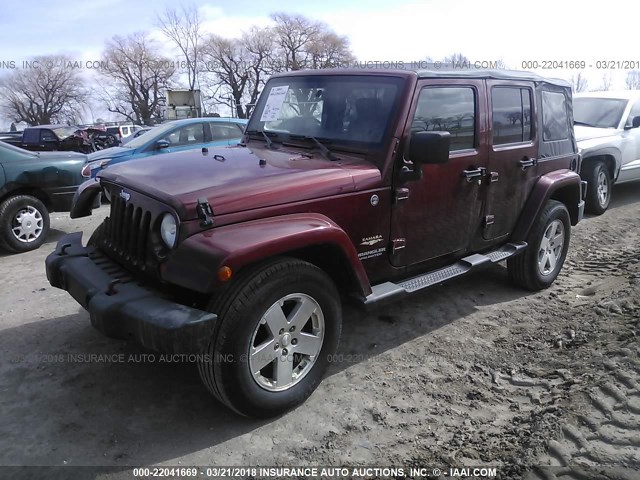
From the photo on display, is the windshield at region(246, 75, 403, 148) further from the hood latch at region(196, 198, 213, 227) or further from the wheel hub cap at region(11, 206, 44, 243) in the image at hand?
the wheel hub cap at region(11, 206, 44, 243)

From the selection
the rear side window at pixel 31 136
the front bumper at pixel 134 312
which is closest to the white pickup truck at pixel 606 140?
the front bumper at pixel 134 312

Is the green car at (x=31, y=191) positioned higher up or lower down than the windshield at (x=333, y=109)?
lower down

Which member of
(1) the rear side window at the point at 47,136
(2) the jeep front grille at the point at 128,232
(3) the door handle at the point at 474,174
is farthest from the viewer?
(1) the rear side window at the point at 47,136

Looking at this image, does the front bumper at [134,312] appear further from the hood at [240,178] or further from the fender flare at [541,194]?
the fender flare at [541,194]

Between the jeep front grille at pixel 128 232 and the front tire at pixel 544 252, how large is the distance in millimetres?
3440

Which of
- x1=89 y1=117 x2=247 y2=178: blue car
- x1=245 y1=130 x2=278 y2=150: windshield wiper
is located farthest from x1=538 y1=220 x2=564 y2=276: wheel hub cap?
x1=89 y1=117 x2=247 y2=178: blue car

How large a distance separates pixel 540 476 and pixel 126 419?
2272 millimetres

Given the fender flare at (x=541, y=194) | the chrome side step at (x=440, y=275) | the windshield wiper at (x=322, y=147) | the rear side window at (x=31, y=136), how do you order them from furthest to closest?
the rear side window at (x=31, y=136)
the fender flare at (x=541, y=194)
the windshield wiper at (x=322, y=147)
the chrome side step at (x=440, y=275)

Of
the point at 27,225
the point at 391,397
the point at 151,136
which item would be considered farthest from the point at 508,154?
the point at 151,136

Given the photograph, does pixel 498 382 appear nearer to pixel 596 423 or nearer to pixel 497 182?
pixel 596 423

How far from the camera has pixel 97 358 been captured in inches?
147

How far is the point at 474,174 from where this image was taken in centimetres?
411

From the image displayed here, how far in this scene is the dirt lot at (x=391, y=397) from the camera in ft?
9.12

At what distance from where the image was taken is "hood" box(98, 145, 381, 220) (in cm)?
287
